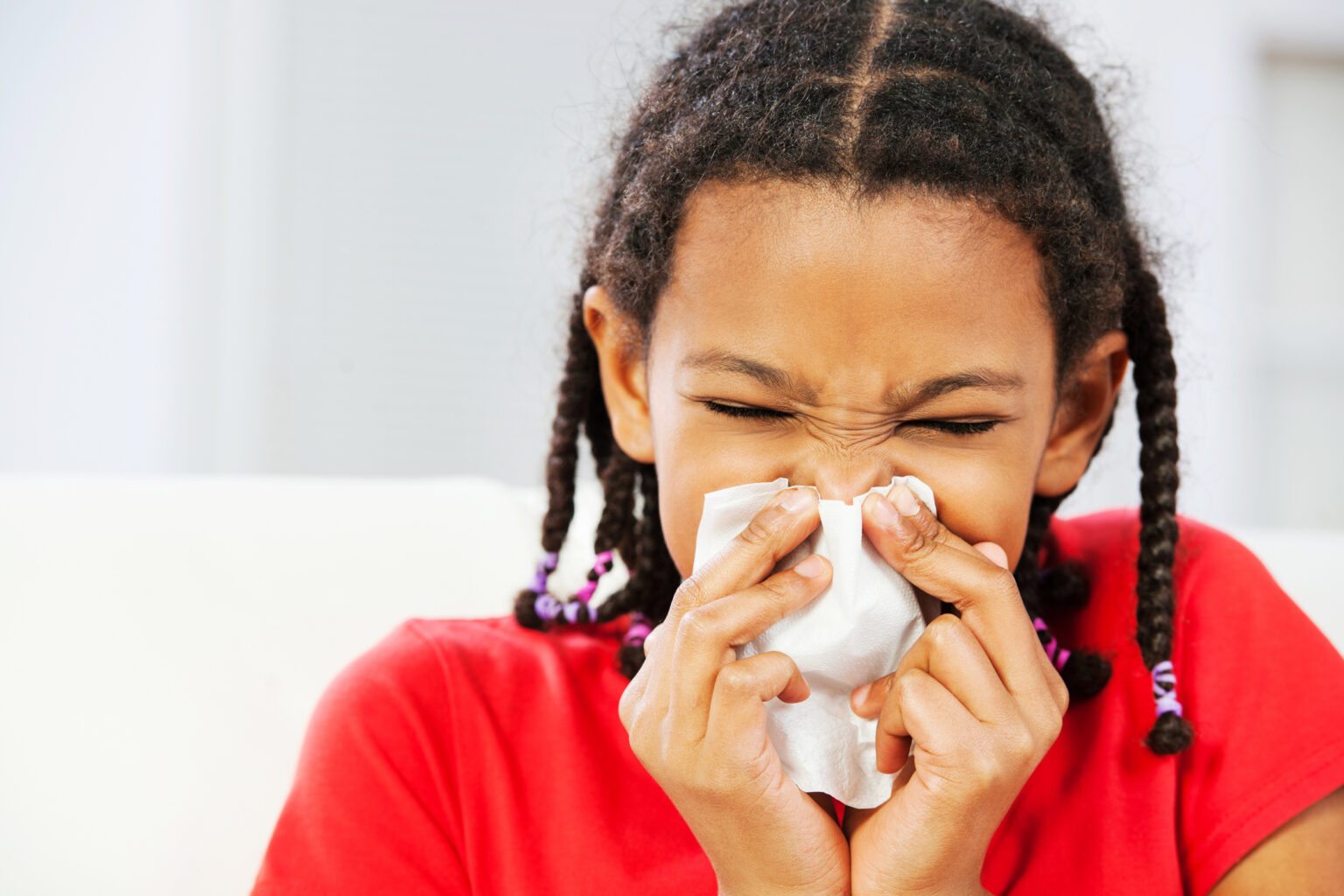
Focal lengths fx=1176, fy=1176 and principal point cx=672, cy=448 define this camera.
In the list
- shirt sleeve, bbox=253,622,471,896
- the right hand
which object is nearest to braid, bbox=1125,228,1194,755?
the right hand

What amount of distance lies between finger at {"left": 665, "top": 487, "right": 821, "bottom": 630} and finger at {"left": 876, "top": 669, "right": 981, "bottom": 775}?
136 millimetres

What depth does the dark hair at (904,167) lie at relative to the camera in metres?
0.98

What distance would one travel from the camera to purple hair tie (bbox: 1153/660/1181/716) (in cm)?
108

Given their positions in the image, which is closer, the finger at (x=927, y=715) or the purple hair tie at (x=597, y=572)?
the finger at (x=927, y=715)

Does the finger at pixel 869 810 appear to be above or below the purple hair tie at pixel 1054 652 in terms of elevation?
below

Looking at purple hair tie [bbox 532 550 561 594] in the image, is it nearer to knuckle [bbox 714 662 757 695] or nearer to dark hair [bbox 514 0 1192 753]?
dark hair [bbox 514 0 1192 753]

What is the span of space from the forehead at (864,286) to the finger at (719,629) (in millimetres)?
158

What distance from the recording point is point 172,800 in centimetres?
130

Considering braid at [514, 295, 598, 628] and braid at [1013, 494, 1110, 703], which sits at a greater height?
braid at [514, 295, 598, 628]

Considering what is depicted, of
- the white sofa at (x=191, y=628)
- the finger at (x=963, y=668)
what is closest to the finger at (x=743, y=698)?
the finger at (x=963, y=668)

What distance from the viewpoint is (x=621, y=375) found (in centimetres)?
120

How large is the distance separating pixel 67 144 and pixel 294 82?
56cm

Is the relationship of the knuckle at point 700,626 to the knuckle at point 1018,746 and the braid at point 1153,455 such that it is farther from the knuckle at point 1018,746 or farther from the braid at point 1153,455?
the braid at point 1153,455

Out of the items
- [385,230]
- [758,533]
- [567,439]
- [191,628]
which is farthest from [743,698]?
[385,230]
